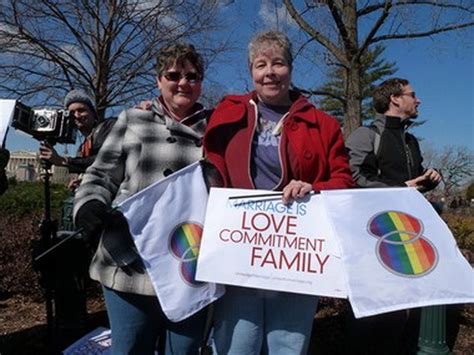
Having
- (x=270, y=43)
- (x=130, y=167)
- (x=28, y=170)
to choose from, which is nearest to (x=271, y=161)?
(x=270, y=43)

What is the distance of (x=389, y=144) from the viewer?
11.8 ft

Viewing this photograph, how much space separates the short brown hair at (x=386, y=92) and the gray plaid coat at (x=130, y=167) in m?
2.09

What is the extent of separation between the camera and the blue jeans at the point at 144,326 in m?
2.12

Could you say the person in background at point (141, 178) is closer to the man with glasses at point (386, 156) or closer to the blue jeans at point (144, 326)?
the blue jeans at point (144, 326)

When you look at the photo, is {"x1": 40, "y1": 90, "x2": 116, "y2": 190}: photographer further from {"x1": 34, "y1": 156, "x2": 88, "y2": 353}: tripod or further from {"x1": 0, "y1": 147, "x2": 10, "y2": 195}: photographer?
{"x1": 0, "y1": 147, "x2": 10, "y2": 195}: photographer

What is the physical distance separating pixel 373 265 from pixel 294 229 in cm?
37

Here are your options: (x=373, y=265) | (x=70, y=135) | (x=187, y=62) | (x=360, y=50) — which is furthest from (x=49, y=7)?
(x=373, y=265)

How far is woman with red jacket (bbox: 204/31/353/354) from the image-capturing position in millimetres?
2074

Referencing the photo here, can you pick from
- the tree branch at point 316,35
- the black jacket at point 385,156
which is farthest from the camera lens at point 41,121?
the tree branch at point 316,35

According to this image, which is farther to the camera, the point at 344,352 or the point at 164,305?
the point at 344,352

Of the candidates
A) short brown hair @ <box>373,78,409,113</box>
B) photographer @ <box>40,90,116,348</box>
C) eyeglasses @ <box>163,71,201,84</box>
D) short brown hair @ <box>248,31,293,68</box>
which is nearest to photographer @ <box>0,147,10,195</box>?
photographer @ <box>40,90,116,348</box>

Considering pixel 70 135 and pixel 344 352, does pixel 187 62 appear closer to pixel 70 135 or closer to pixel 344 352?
pixel 70 135

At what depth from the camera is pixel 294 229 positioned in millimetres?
2145

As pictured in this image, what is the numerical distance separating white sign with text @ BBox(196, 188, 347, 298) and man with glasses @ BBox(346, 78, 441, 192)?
1.36m
